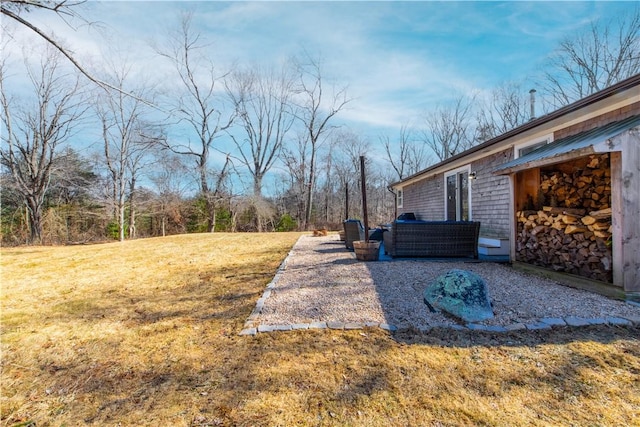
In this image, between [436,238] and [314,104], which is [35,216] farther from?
[436,238]

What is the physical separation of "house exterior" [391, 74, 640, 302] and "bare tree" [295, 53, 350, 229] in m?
16.3

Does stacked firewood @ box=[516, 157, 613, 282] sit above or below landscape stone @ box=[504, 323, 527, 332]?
above

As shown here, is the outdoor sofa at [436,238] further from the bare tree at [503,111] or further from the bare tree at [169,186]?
the bare tree at [503,111]

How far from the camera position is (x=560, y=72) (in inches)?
672

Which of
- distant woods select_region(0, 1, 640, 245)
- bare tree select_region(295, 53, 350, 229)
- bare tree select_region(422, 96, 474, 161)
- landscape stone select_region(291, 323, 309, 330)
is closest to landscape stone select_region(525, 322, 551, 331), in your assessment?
landscape stone select_region(291, 323, 309, 330)

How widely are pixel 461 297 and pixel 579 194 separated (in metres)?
2.86

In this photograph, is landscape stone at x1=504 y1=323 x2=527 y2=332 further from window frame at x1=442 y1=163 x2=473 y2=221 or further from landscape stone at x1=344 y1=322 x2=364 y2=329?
window frame at x1=442 y1=163 x2=473 y2=221

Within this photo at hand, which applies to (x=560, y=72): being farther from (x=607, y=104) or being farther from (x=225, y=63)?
(x=225, y=63)

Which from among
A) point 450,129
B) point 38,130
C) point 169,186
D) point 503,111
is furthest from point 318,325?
point 450,129

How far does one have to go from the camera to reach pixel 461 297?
292 cm

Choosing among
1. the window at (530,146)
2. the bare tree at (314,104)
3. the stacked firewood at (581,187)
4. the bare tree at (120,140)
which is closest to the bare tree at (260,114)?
the bare tree at (314,104)

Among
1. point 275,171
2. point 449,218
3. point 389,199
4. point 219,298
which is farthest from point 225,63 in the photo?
point 219,298

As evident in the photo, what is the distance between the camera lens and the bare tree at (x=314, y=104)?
71.4ft

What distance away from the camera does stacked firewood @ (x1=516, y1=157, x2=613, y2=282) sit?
11.9ft
